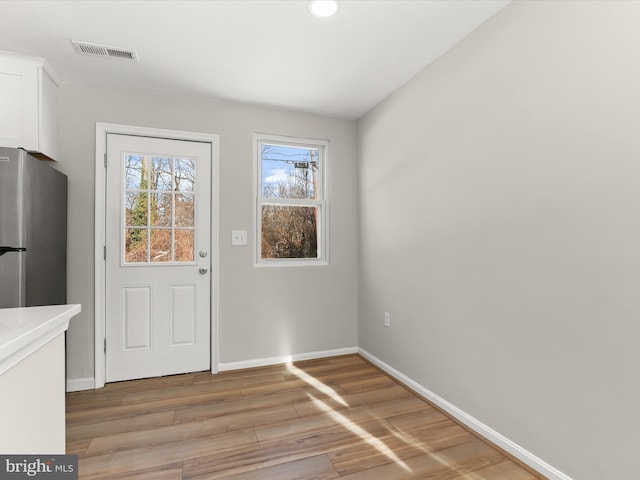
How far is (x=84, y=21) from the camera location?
1947mm

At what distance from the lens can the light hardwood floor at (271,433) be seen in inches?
65.8

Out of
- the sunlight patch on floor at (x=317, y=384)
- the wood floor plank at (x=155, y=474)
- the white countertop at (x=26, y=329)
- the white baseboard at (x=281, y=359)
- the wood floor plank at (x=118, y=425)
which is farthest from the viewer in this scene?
the white baseboard at (x=281, y=359)

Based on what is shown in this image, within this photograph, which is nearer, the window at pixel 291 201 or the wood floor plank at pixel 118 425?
the wood floor plank at pixel 118 425

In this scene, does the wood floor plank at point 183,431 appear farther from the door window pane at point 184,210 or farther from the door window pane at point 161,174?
the door window pane at point 161,174

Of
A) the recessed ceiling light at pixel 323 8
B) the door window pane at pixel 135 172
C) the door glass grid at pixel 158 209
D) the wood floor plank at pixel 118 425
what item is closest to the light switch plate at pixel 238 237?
the door glass grid at pixel 158 209

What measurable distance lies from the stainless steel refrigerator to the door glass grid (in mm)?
527

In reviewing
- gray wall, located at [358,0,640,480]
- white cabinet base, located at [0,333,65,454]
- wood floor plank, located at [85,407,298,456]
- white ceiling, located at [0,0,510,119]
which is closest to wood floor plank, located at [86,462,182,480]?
wood floor plank, located at [85,407,298,456]

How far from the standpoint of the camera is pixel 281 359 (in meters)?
3.15

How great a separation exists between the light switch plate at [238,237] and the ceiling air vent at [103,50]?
149 cm

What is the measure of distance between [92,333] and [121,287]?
0.40 m

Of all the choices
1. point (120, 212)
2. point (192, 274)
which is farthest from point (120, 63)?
point (192, 274)

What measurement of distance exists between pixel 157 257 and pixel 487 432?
8.94 feet

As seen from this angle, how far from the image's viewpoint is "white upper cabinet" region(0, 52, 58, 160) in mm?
2205

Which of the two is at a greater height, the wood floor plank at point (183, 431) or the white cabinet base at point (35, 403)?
the white cabinet base at point (35, 403)
